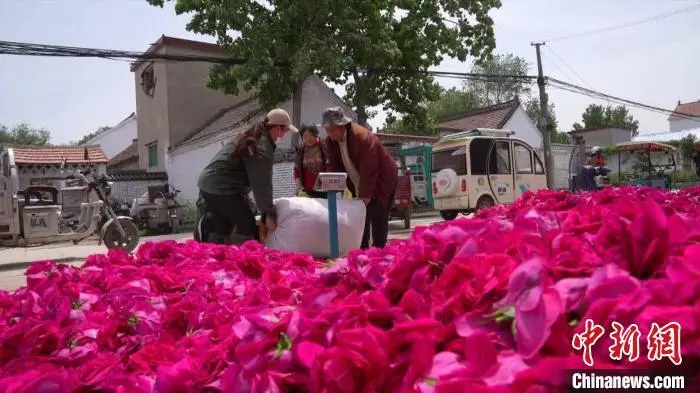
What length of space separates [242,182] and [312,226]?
564 millimetres

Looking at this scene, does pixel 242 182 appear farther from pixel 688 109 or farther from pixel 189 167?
pixel 688 109

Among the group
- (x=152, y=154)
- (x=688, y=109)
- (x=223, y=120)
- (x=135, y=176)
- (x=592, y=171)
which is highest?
(x=688, y=109)

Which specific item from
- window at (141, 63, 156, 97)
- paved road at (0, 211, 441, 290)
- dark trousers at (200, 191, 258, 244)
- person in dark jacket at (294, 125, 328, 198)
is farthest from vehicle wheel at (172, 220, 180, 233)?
dark trousers at (200, 191, 258, 244)

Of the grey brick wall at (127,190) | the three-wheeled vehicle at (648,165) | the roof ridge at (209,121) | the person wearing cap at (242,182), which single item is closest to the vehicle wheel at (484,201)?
the three-wheeled vehicle at (648,165)

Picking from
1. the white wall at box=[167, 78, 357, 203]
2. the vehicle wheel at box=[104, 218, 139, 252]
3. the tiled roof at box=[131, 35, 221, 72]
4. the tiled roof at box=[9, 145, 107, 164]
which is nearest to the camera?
the vehicle wheel at box=[104, 218, 139, 252]

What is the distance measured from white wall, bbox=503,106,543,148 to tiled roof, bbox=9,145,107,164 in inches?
822

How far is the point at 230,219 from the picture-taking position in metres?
3.71

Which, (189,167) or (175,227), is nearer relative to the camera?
(175,227)

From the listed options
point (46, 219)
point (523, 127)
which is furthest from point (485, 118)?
point (46, 219)

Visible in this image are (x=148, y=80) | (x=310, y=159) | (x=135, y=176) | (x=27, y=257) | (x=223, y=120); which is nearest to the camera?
(x=310, y=159)

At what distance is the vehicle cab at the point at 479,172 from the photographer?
38.7ft

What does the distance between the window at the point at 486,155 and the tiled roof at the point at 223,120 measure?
300 inches

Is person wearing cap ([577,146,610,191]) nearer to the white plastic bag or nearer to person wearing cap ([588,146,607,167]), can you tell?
person wearing cap ([588,146,607,167])

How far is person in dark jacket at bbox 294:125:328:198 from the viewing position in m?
4.51
